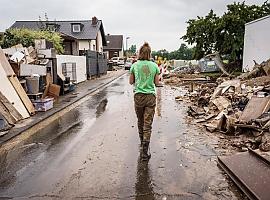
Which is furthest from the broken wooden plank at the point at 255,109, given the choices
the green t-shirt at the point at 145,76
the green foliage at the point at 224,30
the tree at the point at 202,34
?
the tree at the point at 202,34

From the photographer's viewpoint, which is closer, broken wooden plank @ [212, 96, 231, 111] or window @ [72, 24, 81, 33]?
broken wooden plank @ [212, 96, 231, 111]

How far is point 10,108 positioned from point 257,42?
64.9 feet

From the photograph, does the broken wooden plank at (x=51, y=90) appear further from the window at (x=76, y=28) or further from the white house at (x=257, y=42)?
the window at (x=76, y=28)

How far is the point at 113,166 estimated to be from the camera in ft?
18.0

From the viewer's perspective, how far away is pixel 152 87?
615 cm

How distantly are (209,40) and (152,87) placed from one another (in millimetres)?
28773

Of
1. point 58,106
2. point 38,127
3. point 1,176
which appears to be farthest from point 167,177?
point 58,106

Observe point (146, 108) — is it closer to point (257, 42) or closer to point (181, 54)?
point (257, 42)

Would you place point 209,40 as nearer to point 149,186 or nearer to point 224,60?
point 224,60

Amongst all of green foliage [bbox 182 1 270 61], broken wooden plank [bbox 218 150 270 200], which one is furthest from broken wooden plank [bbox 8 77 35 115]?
green foliage [bbox 182 1 270 61]

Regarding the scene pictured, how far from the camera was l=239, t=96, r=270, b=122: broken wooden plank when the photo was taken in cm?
796

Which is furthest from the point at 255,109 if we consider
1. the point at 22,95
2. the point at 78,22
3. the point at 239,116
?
the point at 78,22

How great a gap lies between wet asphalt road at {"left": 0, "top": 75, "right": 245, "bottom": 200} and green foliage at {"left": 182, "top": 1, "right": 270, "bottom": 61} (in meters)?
24.6

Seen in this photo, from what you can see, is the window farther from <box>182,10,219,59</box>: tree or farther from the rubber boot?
the rubber boot
